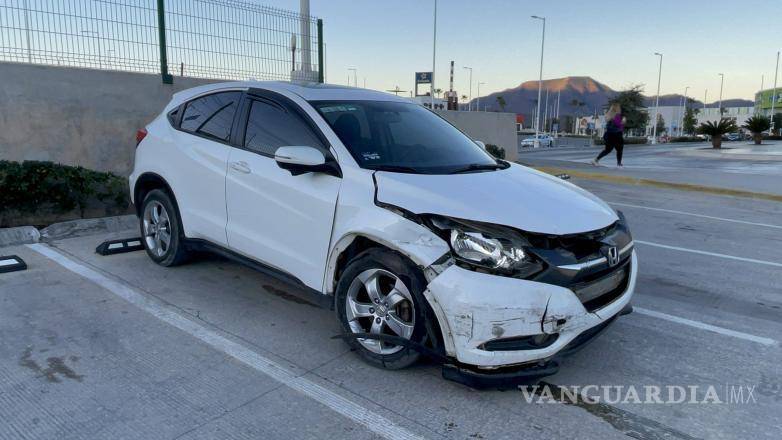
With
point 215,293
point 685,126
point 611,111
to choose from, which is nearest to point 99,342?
point 215,293

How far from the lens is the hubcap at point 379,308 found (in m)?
3.31

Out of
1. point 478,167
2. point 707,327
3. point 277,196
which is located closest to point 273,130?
point 277,196

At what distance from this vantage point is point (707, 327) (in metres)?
4.27

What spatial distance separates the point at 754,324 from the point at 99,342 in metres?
4.79

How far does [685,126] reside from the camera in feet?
326

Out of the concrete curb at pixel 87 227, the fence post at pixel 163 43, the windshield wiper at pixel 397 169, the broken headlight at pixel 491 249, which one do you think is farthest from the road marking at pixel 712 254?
the fence post at pixel 163 43

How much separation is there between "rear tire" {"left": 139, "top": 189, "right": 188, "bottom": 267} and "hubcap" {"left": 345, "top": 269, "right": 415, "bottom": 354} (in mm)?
2241

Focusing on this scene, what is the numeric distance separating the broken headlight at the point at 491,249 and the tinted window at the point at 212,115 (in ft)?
7.75

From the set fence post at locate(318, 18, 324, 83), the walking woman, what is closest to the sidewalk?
the walking woman

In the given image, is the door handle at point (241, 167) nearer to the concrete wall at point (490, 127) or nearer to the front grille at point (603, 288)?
the front grille at point (603, 288)

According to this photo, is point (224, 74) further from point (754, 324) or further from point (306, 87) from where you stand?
point (754, 324)

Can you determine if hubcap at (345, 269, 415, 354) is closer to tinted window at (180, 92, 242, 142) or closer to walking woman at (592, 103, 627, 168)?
tinted window at (180, 92, 242, 142)
